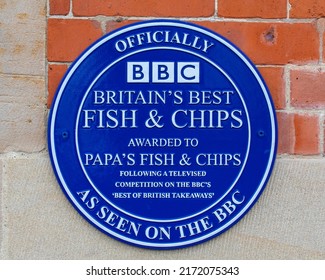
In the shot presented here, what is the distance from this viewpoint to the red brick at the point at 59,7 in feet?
6.18

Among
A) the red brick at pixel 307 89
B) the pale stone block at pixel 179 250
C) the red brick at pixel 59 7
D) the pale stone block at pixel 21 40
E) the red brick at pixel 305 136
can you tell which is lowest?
the pale stone block at pixel 179 250

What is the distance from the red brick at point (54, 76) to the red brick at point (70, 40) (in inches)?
0.7

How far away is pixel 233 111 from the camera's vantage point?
6.15 feet

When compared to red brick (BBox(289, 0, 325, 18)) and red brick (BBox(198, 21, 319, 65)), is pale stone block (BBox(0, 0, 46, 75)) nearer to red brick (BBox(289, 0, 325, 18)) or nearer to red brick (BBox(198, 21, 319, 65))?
red brick (BBox(198, 21, 319, 65))

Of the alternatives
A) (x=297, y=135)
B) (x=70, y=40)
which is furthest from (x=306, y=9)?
(x=70, y=40)

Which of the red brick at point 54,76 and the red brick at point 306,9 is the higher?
the red brick at point 306,9

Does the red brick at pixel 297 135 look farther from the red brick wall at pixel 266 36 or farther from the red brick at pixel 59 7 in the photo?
the red brick at pixel 59 7

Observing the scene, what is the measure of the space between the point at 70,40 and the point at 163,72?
0.27 m

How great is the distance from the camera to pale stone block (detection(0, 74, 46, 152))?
1884 millimetres

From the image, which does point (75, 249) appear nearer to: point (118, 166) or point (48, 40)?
point (118, 166)

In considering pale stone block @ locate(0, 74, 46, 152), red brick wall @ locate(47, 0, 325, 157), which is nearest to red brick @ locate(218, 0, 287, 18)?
red brick wall @ locate(47, 0, 325, 157)

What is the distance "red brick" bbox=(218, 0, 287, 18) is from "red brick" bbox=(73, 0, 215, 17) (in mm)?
36

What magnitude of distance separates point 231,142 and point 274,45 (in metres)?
0.29

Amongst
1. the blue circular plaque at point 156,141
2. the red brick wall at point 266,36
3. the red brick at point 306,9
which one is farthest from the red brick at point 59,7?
the red brick at point 306,9
